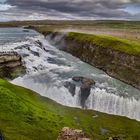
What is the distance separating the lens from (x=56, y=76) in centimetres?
7500

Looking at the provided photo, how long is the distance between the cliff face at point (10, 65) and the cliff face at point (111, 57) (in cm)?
1939

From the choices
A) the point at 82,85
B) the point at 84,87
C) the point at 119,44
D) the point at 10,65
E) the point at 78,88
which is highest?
the point at 119,44

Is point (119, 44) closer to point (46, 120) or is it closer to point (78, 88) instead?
point (78, 88)

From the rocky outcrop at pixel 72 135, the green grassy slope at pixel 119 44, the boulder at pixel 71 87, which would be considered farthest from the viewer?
the green grassy slope at pixel 119 44

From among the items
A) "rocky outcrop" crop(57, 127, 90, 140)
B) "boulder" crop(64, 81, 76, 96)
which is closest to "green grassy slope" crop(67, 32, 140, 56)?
"boulder" crop(64, 81, 76, 96)

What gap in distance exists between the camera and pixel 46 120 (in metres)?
46.3

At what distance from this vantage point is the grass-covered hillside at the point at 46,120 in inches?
1612

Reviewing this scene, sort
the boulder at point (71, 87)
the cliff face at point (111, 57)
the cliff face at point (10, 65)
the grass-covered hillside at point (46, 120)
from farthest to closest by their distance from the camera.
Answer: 1. the cliff face at point (111, 57)
2. the cliff face at point (10, 65)
3. the boulder at point (71, 87)
4. the grass-covered hillside at point (46, 120)

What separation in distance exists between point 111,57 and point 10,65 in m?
26.7

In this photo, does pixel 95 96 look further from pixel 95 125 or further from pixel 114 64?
pixel 114 64

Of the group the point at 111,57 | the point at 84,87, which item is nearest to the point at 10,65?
the point at 84,87

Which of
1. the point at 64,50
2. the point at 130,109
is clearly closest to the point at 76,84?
the point at 130,109

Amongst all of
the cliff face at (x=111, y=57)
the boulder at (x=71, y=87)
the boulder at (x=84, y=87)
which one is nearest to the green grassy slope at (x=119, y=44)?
the cliff face at (x=111, y=57)

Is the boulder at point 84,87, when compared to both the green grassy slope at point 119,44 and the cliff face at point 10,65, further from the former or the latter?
the green grassy slope at point 119,44
